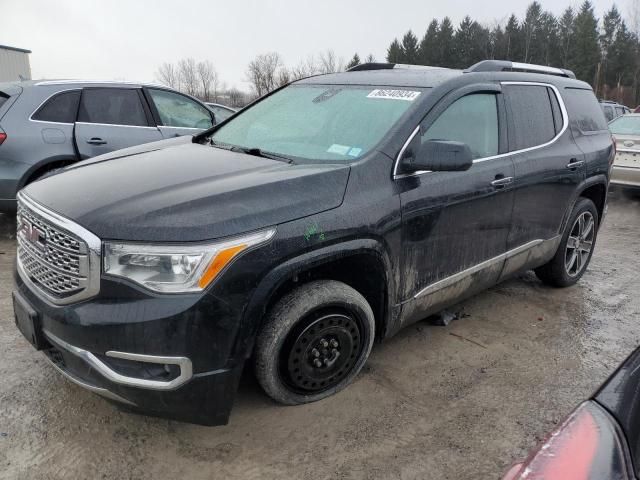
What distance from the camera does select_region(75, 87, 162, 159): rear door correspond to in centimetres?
545

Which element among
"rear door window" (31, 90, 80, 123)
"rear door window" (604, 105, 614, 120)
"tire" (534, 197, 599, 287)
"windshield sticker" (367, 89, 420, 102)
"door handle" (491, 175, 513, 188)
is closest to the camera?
"windshield sticker" (367, 89, 420, 102)

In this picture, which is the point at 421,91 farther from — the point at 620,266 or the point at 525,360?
the point at 620,266

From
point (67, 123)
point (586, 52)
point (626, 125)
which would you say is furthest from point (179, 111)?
point (586, 52)

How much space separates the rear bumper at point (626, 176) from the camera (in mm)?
8227

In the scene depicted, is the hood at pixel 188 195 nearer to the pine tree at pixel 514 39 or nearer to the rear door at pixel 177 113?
the rear door at pixel 177 113

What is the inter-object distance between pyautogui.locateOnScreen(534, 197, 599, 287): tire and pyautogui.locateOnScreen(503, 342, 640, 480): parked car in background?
3.24 m

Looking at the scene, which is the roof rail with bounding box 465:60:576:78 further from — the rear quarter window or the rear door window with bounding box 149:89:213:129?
the rear door window with bounding box 149:89:213:129

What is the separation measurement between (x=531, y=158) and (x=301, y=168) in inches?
76.5

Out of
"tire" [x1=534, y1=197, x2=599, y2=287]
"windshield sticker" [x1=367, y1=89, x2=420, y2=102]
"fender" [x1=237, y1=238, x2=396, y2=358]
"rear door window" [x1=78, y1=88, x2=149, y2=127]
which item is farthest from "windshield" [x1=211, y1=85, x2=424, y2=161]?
"rear door window" [x1=78, y1=88, x2=149, y2=127]

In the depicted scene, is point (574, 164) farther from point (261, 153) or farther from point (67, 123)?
point (67, 123)

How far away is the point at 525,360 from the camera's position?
3406 mm

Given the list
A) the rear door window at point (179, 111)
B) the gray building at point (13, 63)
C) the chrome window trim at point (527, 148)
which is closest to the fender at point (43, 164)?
the rear door window at point (179, 111)

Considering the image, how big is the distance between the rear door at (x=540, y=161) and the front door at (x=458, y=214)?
15 cm

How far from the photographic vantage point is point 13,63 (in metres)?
31.8
